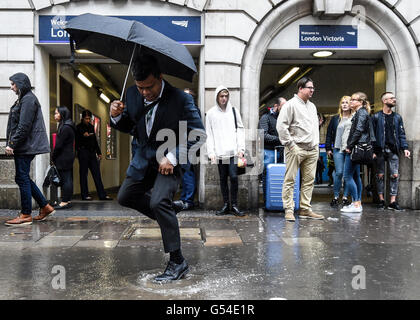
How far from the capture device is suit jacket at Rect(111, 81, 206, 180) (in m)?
3.67

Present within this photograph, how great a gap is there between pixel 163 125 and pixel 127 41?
76 centimetres

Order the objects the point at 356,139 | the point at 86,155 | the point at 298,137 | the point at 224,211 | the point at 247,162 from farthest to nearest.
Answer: the point at 86,155 < the point at 356,139 < the point at 247,162 < the point at 224,211 < the point at 298,137

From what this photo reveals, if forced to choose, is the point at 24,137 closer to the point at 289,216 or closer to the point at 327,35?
the point at 289,216

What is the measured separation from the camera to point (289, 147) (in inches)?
262

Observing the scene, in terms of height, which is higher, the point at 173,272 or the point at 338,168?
the point at 338,168

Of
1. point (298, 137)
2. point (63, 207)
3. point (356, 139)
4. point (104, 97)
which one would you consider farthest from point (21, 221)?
point (104, 97)

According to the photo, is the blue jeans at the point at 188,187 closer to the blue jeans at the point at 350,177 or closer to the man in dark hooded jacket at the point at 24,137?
the man in dark hooded jacket at the point at 24,137

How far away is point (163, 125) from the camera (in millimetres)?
3678

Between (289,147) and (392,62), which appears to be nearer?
(289,147)

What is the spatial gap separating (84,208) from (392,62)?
674 centimetres

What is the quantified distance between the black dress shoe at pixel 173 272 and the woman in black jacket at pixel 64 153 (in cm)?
490

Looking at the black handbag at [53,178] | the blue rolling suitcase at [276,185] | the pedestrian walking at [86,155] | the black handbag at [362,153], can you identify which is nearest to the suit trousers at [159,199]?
the blue rolling suitcase at [276,185]
